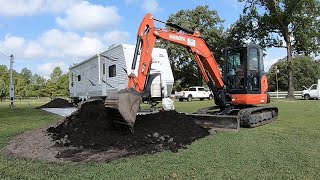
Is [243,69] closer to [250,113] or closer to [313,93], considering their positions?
[250,113]

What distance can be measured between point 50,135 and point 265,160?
18.1 feet

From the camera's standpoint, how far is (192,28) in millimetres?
49312

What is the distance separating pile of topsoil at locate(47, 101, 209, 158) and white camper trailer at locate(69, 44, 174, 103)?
6117 mm

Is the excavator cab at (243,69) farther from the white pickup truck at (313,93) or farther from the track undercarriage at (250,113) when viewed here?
the white pickup truck at (313,93)

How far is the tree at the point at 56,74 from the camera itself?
9362 centimetres

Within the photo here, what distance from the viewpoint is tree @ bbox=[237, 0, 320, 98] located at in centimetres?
3594

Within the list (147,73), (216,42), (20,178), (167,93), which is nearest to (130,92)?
(147,73)

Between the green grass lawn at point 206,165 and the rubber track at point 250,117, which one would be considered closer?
the green grass lawn at point 206,165

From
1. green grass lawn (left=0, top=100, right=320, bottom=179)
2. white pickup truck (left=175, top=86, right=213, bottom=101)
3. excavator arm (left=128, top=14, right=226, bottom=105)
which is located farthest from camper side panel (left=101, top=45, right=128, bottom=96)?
white pickup truck (left=175, top=86, right=213, bottom=101)

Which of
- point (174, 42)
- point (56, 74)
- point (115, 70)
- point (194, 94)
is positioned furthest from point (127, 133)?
point (56, 74)

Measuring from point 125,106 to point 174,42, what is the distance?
10.9 ft

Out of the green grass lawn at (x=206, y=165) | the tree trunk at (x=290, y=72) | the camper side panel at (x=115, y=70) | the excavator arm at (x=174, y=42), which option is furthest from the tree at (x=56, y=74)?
the green grass lawn at (x=206, y=165)

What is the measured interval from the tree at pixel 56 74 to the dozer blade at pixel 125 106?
8936 centimetres

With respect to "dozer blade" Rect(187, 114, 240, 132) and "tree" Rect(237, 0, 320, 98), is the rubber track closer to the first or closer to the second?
"dozer blade" Rect(187, 114, 240, 132)
